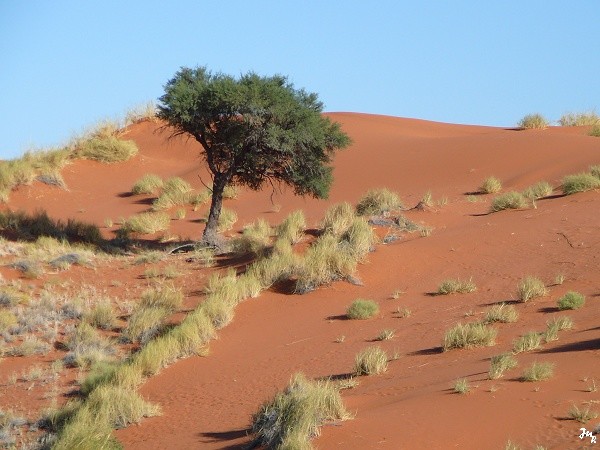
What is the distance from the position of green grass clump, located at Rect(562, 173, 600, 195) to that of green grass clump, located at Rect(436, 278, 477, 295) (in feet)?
23.7

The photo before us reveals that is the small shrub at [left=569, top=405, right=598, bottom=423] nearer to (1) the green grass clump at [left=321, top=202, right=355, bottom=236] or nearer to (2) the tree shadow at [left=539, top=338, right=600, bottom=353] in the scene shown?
(2) the tree shadow at [left=539, top=338, right=600, bottom=353]

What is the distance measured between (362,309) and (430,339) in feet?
6.93

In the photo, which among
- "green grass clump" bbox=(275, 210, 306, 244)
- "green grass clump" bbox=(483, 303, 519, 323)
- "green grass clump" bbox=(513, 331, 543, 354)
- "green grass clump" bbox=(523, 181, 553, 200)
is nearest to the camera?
"green grass clump" bbox=(513, 331, 543, 354)

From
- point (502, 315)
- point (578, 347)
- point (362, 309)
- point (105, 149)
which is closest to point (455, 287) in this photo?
point (362, 309)

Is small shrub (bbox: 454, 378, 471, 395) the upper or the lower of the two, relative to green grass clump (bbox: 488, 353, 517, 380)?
lower

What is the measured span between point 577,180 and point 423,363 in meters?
11.9

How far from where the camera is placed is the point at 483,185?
2877cm

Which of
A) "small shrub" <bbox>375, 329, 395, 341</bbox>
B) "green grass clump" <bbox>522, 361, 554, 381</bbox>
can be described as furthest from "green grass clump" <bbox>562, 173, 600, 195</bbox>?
"green grass clump" <bbox>522, 361, 554, 381</bbox>

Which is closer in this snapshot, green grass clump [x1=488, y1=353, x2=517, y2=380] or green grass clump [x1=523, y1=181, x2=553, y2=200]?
green grass clump [x1=488, y1=353, x2=517, y2=380]

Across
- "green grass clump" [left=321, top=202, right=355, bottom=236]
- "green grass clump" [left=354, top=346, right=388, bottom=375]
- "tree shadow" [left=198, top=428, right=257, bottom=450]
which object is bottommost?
"tree shadow" [left=198, top=428, right=257, bottom=450]

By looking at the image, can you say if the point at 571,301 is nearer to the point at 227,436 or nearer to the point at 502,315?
the point at 502,315

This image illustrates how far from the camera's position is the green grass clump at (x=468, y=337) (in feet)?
43.9

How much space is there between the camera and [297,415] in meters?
9.83

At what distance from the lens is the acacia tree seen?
2355 cm
